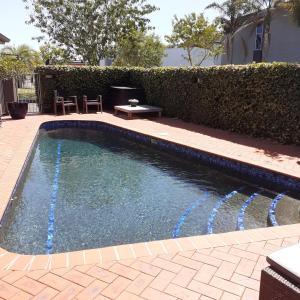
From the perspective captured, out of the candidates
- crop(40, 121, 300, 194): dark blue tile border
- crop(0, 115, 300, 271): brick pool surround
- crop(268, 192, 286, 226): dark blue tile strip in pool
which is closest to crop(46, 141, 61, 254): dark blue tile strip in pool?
crop(0, 115, 300, 271): brick pool surround

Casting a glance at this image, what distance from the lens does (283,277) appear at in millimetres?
1904

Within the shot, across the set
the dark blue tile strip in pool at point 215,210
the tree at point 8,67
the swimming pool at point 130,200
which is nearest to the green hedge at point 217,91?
the tree at point 8,67

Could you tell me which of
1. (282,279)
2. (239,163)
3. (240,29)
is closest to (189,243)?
(282,279)

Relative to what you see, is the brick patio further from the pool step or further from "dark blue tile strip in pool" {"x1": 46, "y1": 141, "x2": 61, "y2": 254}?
the pool step

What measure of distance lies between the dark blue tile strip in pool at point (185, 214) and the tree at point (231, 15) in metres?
21.3

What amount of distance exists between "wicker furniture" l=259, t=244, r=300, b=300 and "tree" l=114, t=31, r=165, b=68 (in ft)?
87.0

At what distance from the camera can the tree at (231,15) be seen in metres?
23.7

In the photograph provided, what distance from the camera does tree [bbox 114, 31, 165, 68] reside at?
88.5 feet

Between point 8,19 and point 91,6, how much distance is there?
1053 centimetres

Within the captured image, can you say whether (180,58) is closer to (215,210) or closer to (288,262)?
(215,210)

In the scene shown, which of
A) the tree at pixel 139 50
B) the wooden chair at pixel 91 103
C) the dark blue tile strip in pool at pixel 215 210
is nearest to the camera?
the dark blue tile strip in pool at pixel 215 210

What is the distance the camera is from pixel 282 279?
189 cm

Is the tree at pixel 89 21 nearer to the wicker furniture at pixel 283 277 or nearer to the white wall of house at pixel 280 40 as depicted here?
the white wall of house at pixel 280 40

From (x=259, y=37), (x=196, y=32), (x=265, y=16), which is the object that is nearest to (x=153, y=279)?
(x=265, y=16)
